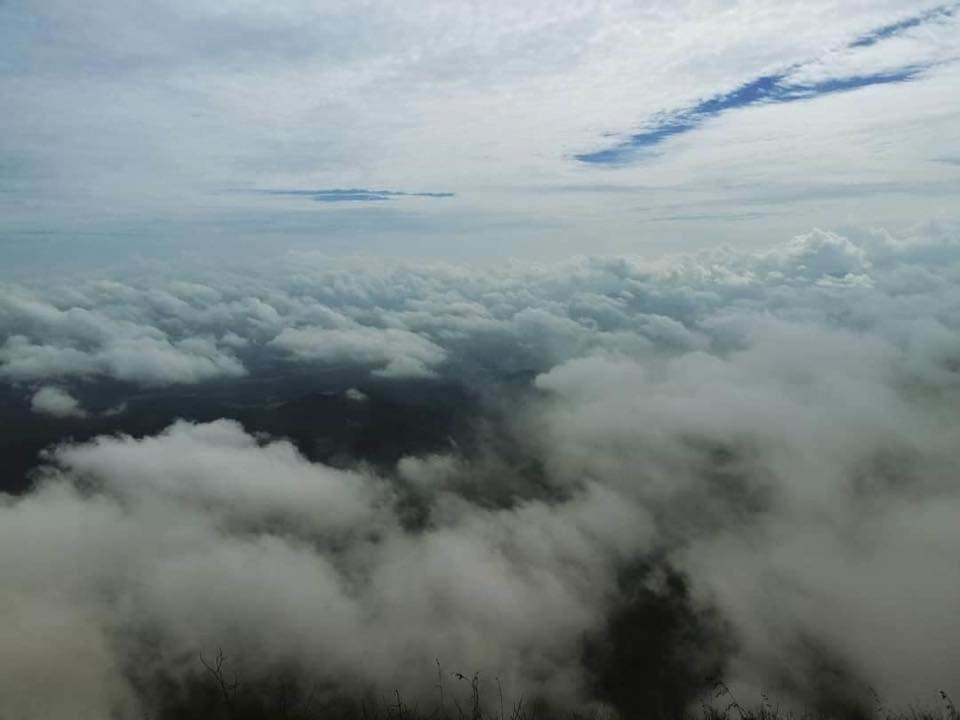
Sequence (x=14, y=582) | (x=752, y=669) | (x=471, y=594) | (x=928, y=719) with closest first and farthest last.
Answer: (x=928, y=719) < (x=14, y=582) < (x=752, y=669) < (x=471, y=594)

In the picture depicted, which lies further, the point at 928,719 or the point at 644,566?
the point at 644,566

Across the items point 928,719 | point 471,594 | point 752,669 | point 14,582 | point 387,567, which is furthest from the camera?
point 387,567

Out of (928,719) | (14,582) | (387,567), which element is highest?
(928,719)

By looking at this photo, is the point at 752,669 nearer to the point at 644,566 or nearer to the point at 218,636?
the point at 644,566

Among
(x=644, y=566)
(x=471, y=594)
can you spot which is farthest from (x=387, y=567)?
(x=644, y=566)

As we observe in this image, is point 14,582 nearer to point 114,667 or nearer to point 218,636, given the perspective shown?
point 114,667

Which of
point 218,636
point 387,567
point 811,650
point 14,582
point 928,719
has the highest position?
point 928,719

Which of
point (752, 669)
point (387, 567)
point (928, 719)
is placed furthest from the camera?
point (387, 567)

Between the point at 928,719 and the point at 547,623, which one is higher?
the point at 928,719

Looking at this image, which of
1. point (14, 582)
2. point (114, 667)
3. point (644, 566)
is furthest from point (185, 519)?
point (644, 566)
